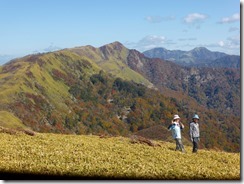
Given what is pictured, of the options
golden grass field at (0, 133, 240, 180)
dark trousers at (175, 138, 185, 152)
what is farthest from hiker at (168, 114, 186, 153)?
golden grass field at (0, 133, 240, 180)

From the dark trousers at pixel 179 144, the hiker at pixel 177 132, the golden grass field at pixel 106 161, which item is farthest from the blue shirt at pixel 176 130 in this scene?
the golden grass field at pixel 106 161

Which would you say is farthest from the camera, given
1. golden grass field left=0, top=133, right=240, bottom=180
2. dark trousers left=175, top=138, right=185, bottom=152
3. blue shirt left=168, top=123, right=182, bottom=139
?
dark trousers left=175, top=138, right=185, bottom=152

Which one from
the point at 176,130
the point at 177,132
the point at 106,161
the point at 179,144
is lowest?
the point at 179,144

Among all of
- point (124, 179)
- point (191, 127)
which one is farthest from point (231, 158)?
point (124, 179)

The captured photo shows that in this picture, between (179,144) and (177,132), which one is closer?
(177,132)

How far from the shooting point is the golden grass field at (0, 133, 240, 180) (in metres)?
17.5

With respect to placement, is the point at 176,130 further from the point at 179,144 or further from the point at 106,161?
the point at 106,161

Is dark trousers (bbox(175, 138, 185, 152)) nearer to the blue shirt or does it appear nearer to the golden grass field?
the blue shirt

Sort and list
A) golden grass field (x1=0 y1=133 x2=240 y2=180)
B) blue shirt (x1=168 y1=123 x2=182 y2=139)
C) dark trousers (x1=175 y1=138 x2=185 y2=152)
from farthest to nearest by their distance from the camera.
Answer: dark trousers (x1=175 y1=138 x2=185 y2=152)
blue shirt (x1=168 y1=123 x2=182 y2=139)
golden grass field (x1=0 y1=133 x2=240 y2=180)

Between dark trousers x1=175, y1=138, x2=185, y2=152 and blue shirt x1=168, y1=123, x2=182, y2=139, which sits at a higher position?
blue shirt x1=168, y1=123, x2=182, y2=139

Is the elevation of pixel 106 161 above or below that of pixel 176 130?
below

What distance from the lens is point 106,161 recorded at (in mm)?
20453

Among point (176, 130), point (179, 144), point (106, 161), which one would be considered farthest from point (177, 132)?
point (106, 161)

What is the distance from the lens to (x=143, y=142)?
29.1 meters
